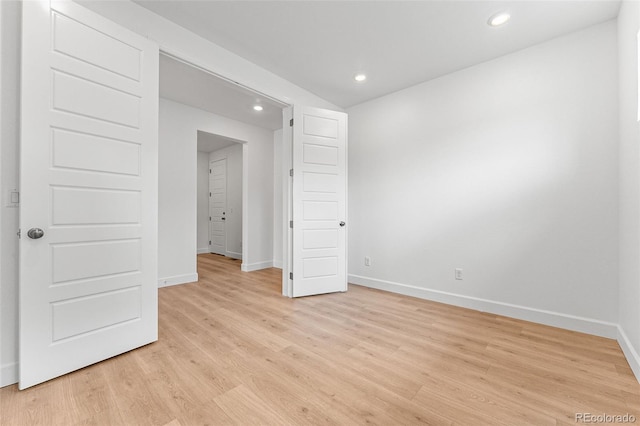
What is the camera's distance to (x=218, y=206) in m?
6.75

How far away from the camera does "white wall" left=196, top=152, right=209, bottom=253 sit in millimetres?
6891

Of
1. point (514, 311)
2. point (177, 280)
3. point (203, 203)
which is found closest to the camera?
point (514, 311)

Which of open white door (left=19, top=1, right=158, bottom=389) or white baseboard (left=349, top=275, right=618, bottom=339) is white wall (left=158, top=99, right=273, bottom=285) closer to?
open white door (left=19, top=1, right=158, bottom=389)

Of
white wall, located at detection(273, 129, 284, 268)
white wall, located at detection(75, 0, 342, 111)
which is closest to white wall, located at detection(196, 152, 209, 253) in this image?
white wall, located at detection(273, 129, 284, 268)

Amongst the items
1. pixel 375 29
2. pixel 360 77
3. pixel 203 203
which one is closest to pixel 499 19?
pixel 375 29

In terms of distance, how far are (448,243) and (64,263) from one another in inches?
139

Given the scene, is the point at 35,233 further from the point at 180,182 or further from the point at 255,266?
the point at 255,266

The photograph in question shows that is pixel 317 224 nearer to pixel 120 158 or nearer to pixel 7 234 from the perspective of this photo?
pixel 120 158

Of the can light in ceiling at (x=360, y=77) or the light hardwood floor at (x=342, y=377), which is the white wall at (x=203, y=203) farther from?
the can light in ceiling at (x=360, y=77)

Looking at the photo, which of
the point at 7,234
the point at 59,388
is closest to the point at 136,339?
the point at 59,388

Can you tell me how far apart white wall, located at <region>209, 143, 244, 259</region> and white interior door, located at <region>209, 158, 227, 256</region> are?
0.42ft

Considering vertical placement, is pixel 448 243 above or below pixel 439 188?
below

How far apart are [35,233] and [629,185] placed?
4.05 metres

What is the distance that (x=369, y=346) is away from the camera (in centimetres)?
209
